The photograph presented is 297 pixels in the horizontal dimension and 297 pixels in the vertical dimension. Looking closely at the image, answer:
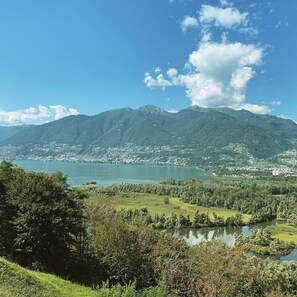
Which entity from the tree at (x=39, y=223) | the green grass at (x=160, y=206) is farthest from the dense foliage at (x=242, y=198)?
the tree at (x=39, y=223)

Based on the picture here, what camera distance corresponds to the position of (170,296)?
75.0ft

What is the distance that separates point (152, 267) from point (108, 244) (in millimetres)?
3831

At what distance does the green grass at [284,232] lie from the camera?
3043 inches

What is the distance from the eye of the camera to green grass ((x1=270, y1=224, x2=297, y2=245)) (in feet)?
254

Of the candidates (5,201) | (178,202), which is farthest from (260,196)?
(5,201)

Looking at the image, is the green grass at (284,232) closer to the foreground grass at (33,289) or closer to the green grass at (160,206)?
the green grass at (160,206)

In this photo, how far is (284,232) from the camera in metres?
82.9

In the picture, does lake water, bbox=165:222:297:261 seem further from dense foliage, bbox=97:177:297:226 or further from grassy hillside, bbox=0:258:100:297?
grassy hillside, bbox=0:258:100:297

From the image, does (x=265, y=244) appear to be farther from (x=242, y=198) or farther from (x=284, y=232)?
(x=242, y=198)

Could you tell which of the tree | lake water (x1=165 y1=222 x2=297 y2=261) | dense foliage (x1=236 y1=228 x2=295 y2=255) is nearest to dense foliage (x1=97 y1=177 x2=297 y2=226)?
lake water (x1=165 y1=222 x2=297 y2=261)

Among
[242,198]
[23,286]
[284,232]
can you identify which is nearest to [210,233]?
[284,232]

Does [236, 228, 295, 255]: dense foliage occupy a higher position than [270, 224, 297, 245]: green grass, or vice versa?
[236, 228, 295, 255]: dense foliage

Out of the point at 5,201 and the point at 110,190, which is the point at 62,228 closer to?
the point at 5,201

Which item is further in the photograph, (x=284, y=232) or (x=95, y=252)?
(x=284, y=232)
